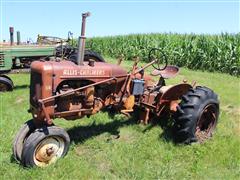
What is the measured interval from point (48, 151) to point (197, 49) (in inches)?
519

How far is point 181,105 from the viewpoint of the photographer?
6.28 meters

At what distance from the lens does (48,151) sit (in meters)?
5.46

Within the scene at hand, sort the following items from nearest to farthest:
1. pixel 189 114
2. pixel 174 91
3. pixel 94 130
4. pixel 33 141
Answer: pixel 33 141
pixel 189 114
pixel 174 91
pixel 94 130

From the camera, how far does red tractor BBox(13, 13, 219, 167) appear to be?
5441mm

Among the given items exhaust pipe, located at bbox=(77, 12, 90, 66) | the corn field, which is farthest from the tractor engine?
the corn field

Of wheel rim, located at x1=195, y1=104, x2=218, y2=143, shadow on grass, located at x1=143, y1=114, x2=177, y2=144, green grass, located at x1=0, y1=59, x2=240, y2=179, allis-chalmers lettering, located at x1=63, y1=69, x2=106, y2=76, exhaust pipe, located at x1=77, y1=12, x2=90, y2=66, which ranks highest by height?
exhaust pipe, located at x1=77, y1=12, x2=90, y2=66

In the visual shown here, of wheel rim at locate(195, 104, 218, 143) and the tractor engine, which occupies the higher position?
the tractor engine

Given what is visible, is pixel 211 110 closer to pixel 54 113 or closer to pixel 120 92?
pixel 120 92

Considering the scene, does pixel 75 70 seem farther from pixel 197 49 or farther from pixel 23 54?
pixel 197 49

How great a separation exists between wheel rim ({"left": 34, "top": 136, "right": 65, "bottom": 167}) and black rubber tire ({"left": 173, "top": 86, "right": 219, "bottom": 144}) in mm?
1860

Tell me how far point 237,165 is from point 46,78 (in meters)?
2.97

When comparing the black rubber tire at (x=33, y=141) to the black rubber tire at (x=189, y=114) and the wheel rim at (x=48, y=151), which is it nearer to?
the wheel rim at (x=48, y=151)

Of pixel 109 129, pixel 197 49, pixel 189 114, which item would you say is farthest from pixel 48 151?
pixel 197 49

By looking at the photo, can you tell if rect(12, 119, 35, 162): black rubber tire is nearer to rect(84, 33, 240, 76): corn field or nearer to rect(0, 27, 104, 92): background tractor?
rect(0, 27, 104, 92): background tractor
